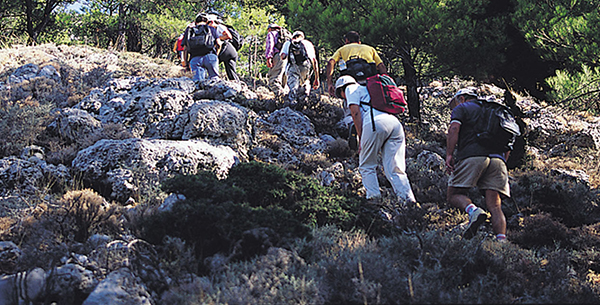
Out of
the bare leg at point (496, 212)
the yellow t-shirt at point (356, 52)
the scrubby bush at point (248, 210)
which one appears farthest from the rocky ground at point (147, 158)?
the yellow t-shirt at point (356, 52)

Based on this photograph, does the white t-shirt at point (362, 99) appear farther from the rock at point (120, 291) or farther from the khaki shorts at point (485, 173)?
the rock at point (120, 291)

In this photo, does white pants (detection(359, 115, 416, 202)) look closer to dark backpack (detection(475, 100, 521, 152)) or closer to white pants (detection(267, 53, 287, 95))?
dark backpack (detection(475, 100, 521, 152))

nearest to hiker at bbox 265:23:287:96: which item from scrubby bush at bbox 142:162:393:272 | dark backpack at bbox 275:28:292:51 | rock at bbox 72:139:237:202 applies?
dark backpack at bbox 275:28:292:51

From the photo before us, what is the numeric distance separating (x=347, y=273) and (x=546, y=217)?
3424 millimetres

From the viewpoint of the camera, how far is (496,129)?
4.75m

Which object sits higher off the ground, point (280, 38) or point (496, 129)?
point (280, 38)

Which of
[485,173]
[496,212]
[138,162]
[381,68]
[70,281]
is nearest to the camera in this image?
[70,281]

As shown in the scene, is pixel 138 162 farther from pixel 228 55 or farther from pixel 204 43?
pixel 228 55

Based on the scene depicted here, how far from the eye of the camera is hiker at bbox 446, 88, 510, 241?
4.73m

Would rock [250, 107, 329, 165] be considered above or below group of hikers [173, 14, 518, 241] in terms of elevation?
below

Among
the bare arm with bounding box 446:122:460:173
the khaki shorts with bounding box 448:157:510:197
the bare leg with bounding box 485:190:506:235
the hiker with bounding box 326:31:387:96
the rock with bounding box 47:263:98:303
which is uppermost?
the hiker with bounding box 326:31:387:96

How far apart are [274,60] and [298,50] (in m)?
1.50

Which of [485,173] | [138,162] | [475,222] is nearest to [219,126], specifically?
[138,162]

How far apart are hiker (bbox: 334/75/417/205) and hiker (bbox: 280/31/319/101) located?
4280 mm
